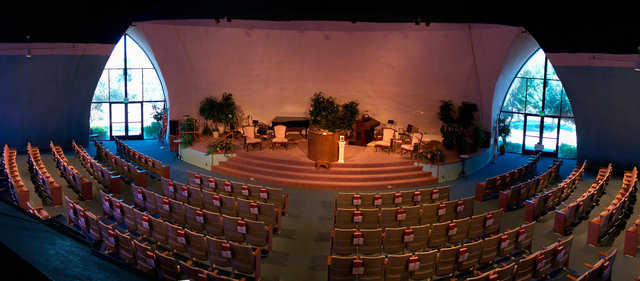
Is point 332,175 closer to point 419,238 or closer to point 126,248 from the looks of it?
point 419,238

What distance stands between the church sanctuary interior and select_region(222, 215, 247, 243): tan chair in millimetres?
40

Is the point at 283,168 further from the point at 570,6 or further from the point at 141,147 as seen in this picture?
the point at 570,6

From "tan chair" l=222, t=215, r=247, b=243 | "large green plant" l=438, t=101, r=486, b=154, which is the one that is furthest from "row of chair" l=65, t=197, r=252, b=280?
"large green plant" l=438, t=101, r=486, b=154

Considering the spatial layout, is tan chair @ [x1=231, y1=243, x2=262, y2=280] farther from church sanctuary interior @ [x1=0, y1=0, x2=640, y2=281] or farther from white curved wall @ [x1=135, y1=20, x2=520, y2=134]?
white curved wall @ [x1=135, y1=20, x2=520, y2=134]

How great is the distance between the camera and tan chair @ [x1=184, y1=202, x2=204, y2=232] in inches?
381

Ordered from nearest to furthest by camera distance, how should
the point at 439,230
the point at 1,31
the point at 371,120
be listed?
the point at 439,230
the point at 1,31
the point at 371,120

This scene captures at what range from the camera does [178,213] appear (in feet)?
33.1

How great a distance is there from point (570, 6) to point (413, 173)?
20.7 ft

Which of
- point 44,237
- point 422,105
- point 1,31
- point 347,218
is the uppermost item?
point 1,31

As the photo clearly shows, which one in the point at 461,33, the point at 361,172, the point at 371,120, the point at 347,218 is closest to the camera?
the point at 347,218

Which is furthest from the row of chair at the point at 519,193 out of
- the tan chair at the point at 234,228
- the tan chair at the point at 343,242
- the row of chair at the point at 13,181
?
the row of chair at the point at 13,181

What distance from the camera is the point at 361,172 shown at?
1461cm

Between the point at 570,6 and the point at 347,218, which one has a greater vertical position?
the point at 570,6

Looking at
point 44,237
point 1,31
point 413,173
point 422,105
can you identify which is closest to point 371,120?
point 422,105
